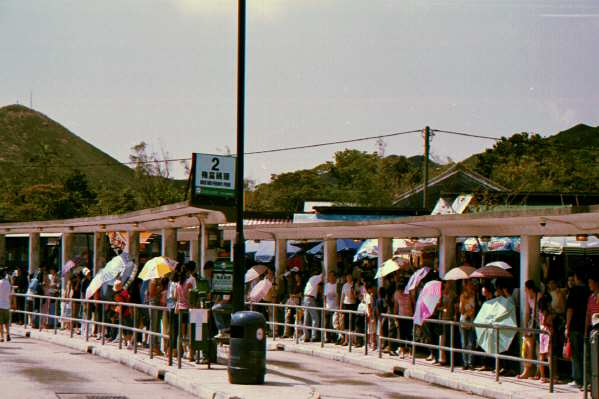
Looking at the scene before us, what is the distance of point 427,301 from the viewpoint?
67.5ft

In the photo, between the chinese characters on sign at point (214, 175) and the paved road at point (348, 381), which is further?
the chinese characters on sign at point (214, 175)

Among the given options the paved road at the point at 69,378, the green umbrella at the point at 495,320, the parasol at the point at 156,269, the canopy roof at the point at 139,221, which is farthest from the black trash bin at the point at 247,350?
the parasol at the point at 156,269

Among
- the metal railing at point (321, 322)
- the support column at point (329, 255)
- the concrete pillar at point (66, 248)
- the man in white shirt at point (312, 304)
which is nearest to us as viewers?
the metal railing at point (321, 322)

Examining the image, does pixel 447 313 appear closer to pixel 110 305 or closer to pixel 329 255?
pixel 329 255

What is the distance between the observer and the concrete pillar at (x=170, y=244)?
1021 inches

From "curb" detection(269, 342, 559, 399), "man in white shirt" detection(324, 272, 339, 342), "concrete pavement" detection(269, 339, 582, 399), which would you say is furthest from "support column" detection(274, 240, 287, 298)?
"concrete pavement" detection(269, 339, 582, 399)

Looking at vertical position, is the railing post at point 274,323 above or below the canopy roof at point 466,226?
below

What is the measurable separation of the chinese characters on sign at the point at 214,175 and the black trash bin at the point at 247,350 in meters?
3.64

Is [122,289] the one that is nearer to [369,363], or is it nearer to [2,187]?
[369,363]

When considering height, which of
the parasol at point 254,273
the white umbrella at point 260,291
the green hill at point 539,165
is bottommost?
the white umbrella at point 260,291

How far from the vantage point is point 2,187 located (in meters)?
118

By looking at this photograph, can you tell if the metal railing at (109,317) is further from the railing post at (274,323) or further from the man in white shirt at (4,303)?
the railing post at (274,323)

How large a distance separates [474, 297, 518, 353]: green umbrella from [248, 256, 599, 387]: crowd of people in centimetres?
20

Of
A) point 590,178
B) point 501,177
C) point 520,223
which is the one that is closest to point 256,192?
point 501,177
